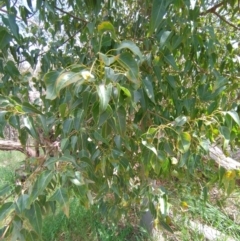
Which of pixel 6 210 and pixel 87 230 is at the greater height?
pixel 6 210

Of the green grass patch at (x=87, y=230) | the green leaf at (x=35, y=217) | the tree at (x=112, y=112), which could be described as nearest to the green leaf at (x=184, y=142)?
the tree at (x=112, y=112)

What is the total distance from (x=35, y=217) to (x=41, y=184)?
0.10 meters

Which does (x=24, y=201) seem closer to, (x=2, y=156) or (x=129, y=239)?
(x=129, y=239)

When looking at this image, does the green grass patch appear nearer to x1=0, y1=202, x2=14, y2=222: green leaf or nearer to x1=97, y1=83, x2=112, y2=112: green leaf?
x1=0, y1=202, x2=14, y2=222: green leaf

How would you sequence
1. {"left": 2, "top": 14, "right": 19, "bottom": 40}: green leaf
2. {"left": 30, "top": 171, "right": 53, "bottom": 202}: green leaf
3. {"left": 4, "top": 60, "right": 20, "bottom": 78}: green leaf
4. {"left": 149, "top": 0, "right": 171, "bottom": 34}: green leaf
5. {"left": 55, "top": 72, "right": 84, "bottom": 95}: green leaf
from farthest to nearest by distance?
{"left": 4, "top": 60, "right": 20, "bottom": 78}: green leaf, {"left": 2, "top": 14, "right": 19, "bottom": 40}: green leaf, {"left": 149, "top": 0, "right": 171, "bottom": 34}: green leaf, {"left": 30, "top": 171, "right": 53, "bottom": 202}: green leaf, {"left": 55, "top": 72, "right": 84, "bottom": 95}: green leaf

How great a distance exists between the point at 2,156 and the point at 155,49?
528cm

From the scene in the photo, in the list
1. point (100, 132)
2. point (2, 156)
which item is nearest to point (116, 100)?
point (100, 132)

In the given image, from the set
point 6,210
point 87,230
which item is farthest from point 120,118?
point 87,230

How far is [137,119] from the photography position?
1155 mm

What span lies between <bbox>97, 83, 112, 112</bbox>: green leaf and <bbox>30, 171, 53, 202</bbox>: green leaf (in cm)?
22

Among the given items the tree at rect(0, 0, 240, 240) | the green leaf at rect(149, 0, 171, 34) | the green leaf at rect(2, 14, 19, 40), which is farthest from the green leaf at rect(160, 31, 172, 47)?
the green leaf at rect(2, 14, 19, 40)

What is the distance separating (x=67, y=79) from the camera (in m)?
0.54

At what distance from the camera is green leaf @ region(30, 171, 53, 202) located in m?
0.63

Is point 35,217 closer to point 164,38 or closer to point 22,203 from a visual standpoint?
point 22,203
